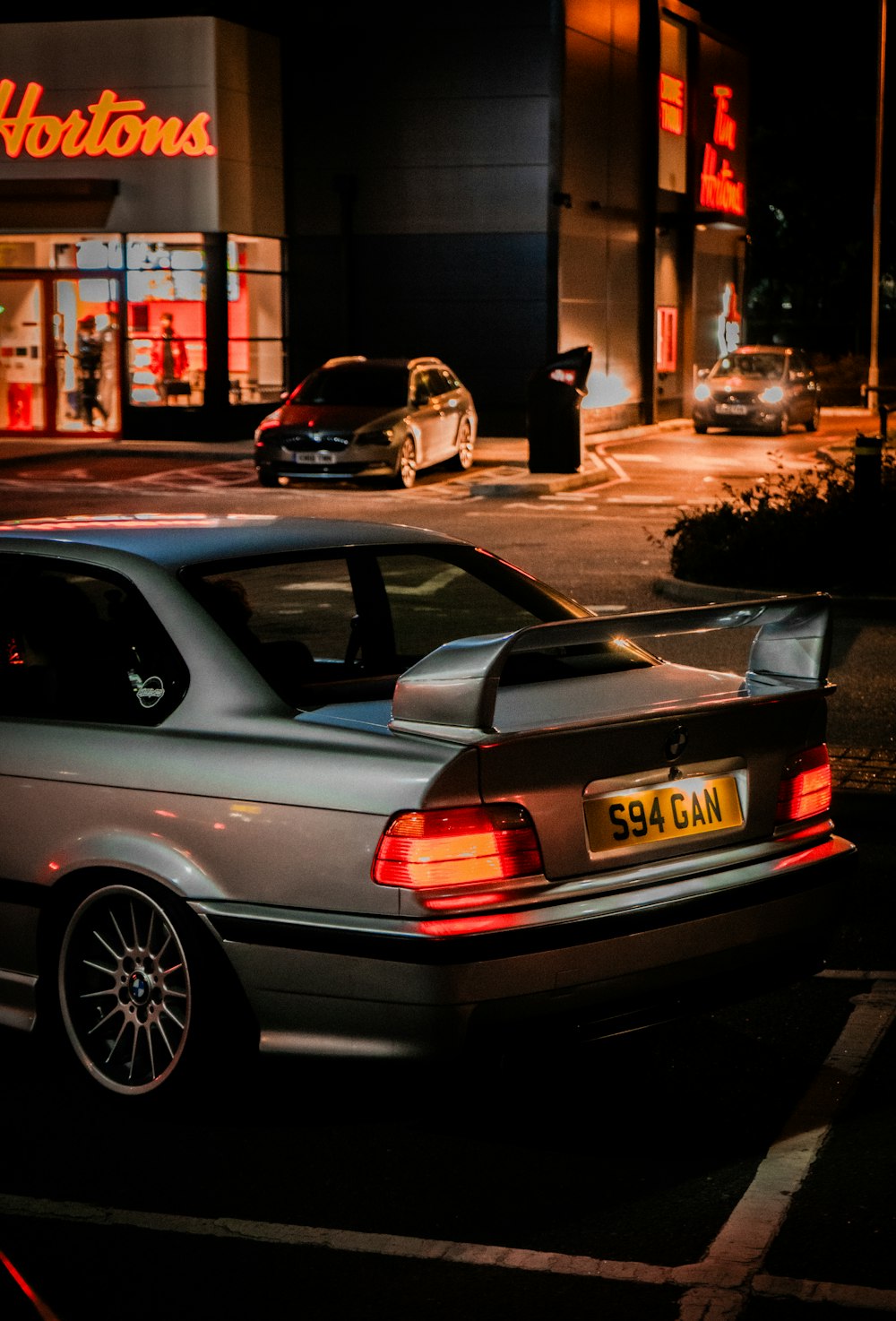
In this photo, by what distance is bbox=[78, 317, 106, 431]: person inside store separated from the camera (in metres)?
34.2

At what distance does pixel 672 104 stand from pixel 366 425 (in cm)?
2040

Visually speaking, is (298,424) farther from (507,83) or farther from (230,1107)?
(230,1107)

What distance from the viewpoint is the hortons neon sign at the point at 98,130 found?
32.7m

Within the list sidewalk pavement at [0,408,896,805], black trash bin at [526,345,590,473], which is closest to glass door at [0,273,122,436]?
sidewalk pavement at [0,408,896,805]

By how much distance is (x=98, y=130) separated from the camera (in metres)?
33.1

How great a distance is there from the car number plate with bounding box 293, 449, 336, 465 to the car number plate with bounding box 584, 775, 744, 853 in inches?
798

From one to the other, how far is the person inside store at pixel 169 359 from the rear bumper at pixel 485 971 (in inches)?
1167

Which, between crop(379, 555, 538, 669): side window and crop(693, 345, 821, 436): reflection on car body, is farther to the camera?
crop(693, 345, 821, 436): reflection on car body

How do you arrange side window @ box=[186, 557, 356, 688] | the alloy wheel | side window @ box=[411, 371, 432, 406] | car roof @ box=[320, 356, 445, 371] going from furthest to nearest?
car roof @ box=[320, 356, 445, 371]
side window @ box=[411, 371, 432, 406]
side window @ box=[186, 557, 356, 688]
the alloy wheel

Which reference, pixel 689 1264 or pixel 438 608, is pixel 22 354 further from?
pixel 689 1264

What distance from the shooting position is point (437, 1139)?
4809 mm

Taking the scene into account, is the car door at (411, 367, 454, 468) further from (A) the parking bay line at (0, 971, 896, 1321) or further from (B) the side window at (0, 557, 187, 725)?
(A) the parking bay line at (0, 971, 896, 1321)

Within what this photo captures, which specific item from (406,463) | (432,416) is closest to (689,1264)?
(406,463)

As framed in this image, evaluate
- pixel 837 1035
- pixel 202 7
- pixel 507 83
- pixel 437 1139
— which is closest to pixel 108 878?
pixel 437 1139
